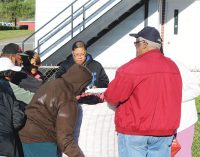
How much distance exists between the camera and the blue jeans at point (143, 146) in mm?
4539

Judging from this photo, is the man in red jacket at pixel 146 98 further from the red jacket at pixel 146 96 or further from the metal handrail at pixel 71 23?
the metal handrail at pixel 71 23

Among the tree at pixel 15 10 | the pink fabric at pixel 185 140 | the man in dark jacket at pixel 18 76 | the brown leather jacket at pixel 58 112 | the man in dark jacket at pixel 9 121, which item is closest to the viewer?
the man in dark jacket at pixel 9 121

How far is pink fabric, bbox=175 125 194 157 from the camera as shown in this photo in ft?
16.9

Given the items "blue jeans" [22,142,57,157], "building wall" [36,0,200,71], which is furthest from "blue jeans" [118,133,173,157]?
"building wall" [36,0,200,71]

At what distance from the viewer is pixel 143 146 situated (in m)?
4.57

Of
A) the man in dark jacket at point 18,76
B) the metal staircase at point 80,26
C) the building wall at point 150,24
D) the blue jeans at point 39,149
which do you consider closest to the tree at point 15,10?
the building wall at point 150,24

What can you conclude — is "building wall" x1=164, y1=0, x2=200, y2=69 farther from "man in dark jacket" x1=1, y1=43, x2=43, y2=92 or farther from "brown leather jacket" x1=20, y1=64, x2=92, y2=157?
"brown leather jacket" x1=20, y1=64, x2=92, y2=157

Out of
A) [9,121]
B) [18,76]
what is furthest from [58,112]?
[18,76]

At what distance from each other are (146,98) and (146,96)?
18 mm

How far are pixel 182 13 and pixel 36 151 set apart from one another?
12616 mm

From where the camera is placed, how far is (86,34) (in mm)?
14656

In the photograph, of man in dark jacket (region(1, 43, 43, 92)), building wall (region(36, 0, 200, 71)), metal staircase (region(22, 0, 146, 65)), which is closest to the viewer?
man in dark jacket (region(1, 43, 43, 92))

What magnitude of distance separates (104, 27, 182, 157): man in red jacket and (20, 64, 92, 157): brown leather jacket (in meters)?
0.35

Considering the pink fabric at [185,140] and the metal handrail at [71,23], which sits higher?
the metal handrail at [71,23]
